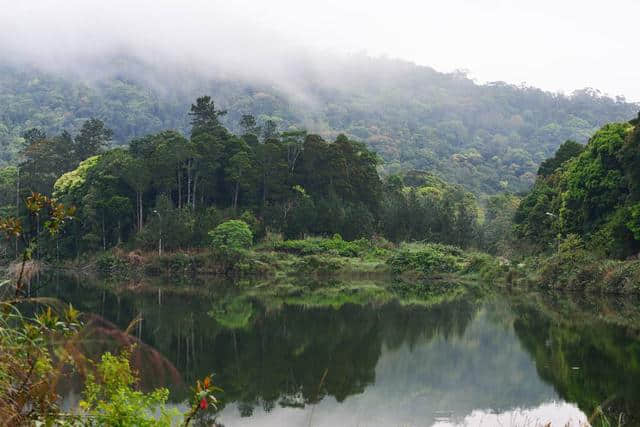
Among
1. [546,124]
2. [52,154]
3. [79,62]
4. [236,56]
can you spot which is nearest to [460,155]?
[546,124]

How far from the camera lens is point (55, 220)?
4.41m

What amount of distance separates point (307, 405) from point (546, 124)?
16567 cm

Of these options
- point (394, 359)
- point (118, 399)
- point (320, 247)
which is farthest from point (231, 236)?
point (118, 399)

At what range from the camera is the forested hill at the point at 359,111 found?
11944cm

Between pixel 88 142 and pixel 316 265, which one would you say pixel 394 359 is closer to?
pixel 316 265

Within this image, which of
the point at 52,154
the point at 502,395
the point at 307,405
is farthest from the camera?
the point at 52,154

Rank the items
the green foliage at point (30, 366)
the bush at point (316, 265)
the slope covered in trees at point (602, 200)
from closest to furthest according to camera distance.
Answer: the green foliage at point (30, 366)
the slope covered in trees at point (602, 200)
the bush at point (316, 265)

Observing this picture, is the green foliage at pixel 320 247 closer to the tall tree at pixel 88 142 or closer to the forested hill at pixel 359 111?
the tall tree at pixel 88 142

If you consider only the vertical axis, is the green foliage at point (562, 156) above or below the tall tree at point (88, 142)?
above

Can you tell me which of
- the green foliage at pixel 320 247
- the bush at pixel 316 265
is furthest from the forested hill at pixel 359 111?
the bush at pixel 316 265

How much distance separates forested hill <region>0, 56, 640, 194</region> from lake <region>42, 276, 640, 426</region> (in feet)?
265

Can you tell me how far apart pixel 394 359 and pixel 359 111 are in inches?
6013

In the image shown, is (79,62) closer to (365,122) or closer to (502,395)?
(365,122)

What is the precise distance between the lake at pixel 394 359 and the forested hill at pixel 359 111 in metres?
80.9
